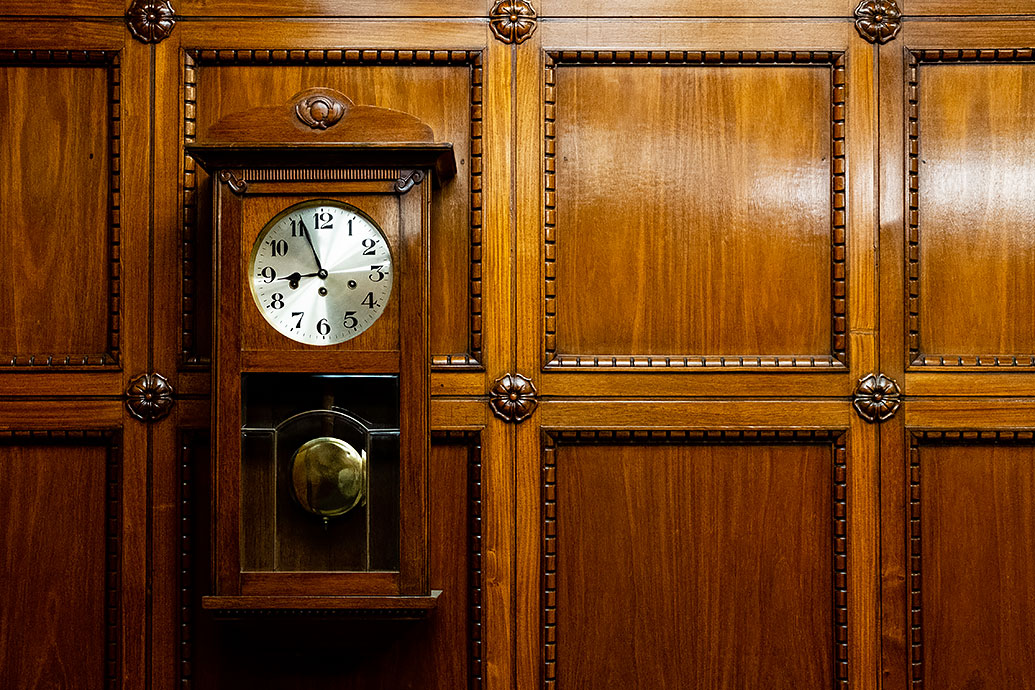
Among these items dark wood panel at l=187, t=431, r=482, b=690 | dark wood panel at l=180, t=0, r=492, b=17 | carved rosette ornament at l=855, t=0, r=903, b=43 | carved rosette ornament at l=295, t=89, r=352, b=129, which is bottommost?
dark wood panel at l=187, t=431, r=482, b=690

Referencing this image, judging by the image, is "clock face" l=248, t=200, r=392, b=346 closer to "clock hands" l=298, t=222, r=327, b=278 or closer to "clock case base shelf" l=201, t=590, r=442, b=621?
"clock hands" l=298, t=222, r=327, b=278

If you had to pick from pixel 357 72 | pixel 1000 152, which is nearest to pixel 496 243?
pixel 357 72

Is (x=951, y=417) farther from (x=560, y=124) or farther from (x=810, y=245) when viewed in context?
(x=560, y=124)

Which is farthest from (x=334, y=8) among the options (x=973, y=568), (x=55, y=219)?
(x=973, y=568)

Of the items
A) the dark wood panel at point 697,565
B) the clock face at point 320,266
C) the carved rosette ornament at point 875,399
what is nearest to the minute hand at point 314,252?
the clock face at point 320,266

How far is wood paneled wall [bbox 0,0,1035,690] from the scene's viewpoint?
168cm

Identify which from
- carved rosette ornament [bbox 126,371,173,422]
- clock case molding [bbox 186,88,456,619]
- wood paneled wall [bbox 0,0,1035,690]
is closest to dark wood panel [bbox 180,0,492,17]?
wood paneled wall [bbox 0,0,1035,690]

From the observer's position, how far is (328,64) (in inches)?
67.2

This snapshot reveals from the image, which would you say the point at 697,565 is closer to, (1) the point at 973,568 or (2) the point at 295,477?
(1) the point at 973,568

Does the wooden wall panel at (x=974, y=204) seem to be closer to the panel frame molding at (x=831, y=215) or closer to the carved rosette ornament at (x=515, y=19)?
the panel frame molding at (x=831, y=215)

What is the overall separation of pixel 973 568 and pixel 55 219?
6.24ft

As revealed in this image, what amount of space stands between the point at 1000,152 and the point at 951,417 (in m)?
0.53

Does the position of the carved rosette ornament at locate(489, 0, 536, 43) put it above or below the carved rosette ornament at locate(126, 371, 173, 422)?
above

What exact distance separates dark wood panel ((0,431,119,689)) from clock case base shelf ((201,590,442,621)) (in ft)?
1.09
